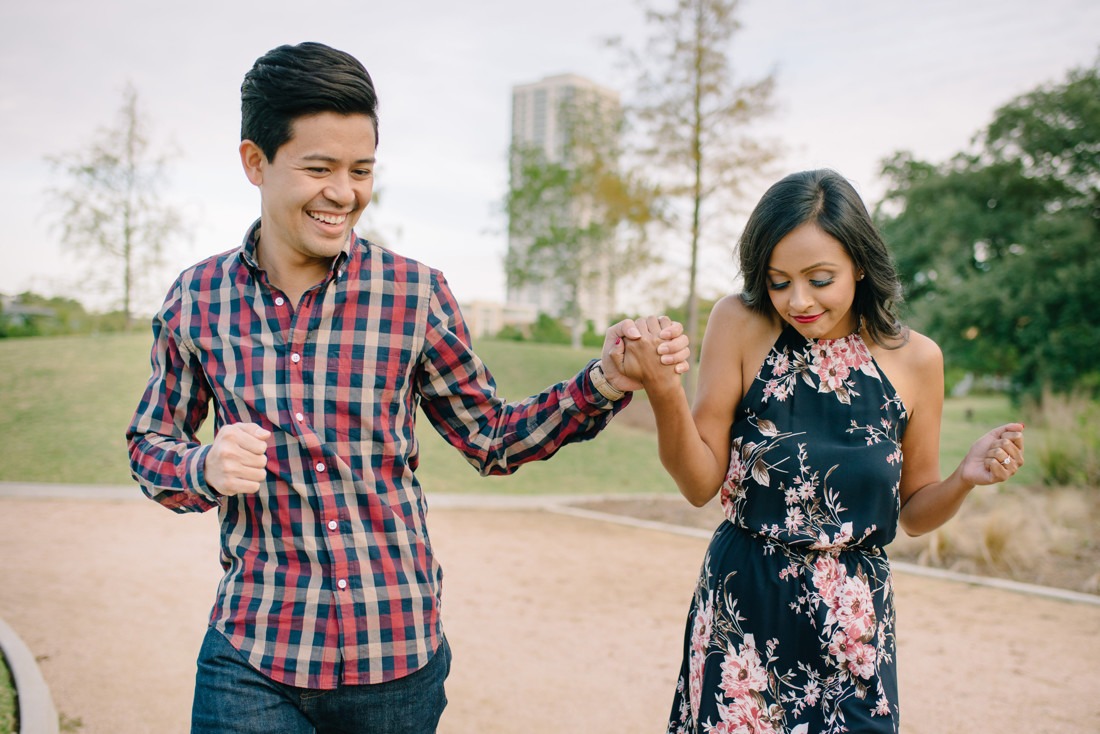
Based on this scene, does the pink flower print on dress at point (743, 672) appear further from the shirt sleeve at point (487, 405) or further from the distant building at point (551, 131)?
the distant building at point (551, 131)

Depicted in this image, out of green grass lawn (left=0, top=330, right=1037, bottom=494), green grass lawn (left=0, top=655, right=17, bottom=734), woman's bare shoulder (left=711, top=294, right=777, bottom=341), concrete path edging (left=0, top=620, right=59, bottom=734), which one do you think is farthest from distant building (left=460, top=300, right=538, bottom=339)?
woman's bare shoulder (left=711, top=294, right=777, bottom=341)

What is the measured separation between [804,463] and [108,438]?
44.3 feet

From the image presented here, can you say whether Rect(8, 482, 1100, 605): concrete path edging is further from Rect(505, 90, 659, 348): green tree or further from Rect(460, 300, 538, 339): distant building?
Rect(460, 300, 538, 339): distant building

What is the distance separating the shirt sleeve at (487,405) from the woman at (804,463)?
19 centimetres

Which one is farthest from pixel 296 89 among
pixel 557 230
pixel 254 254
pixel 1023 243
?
pixel 557 230

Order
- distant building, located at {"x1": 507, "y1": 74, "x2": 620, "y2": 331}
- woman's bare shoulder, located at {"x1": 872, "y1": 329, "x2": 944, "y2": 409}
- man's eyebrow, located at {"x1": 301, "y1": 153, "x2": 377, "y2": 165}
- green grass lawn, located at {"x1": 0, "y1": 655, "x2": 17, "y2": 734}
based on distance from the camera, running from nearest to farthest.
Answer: man's eyebrow, located at {"x1": 301, "y1": 153, "x2": 377, "y2": 165} < woman's bare shoulder, located at {"x1": 872, "y1": 329, "x2": 944, "y2": 409} < green grass lawn, located at {"x1": 0, "y1": 655, "x2": 17, "y2": 734} < distant building, located at {"x1": 507, "y1": 74, "x2": 620, "y2": 331}

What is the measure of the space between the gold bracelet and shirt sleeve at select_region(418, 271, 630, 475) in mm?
14

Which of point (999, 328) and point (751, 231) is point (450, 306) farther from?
point (999, 328)

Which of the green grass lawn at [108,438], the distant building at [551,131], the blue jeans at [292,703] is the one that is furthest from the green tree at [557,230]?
the blue jeans at [292,703]

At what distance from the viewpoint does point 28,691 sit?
163 inches

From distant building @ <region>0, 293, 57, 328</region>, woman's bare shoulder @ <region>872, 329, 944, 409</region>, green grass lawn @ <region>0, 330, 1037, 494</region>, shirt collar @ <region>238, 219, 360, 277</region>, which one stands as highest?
distant building @ <region>0, 293, 57, 328</region>

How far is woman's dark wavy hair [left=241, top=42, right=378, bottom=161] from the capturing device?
192 centimetres

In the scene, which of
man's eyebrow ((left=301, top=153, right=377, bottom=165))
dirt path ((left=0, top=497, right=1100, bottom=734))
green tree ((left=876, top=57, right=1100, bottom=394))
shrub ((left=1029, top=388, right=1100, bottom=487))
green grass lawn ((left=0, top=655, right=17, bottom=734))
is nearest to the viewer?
man's eyebrow ((left=301, top=153, right=377, bottom=165))

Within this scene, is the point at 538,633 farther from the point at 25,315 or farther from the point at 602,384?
the point at 25,315
